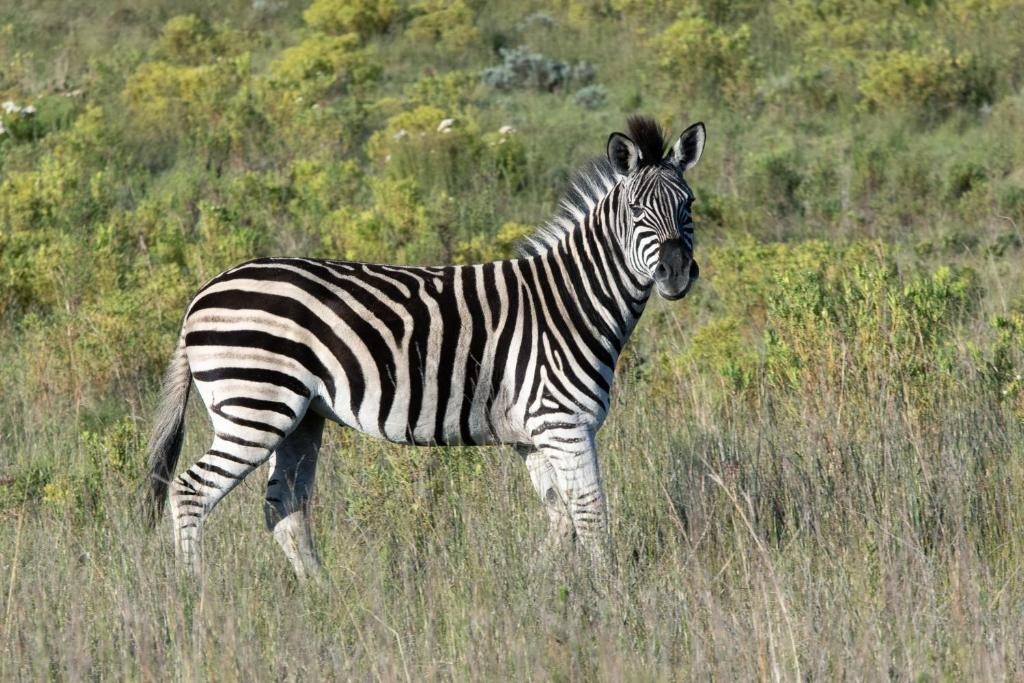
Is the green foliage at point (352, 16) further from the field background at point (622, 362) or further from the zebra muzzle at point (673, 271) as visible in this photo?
the zebra muzzle at point (673, 271)

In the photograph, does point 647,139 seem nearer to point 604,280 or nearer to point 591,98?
point 604,280

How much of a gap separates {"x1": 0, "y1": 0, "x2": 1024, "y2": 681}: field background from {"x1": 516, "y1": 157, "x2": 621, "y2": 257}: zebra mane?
950 millimetres

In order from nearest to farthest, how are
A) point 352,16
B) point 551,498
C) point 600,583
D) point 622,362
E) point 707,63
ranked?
point 600,583, point 551,498, point 622,362, point 707,63, point 352,16

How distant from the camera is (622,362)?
812cm

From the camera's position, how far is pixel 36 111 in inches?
600

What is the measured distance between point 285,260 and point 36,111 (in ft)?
36.9

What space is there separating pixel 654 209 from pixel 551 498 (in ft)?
4.13

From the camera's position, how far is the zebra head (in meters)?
5.09

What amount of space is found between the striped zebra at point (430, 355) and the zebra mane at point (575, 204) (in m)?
0.10

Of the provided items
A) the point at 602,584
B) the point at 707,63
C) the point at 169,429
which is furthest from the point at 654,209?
the point at 707,63

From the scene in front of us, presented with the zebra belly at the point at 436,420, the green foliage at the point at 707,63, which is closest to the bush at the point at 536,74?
the green foliage at the point at 707,63

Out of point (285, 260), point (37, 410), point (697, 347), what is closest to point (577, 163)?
point (697, 347)

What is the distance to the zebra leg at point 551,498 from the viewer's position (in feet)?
16.4

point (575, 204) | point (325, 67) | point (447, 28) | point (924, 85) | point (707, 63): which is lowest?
point (575, 204)
